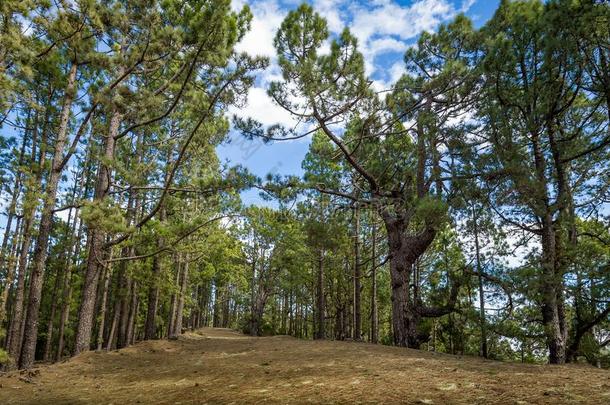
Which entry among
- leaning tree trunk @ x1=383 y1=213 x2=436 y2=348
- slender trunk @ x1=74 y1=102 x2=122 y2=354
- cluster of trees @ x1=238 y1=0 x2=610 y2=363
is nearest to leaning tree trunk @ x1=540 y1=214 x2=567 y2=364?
cluster of trees @ x1=238 y1=0 x2=610 y2=363

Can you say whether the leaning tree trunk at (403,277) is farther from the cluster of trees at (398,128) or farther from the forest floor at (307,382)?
the forest floor at (307,382)

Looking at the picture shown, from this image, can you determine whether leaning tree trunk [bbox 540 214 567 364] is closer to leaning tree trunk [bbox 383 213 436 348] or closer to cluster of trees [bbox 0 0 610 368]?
cluster of trees [bbox 0 0 610 368]

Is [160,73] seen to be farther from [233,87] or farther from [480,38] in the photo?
[480,38]

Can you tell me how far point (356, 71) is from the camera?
8.47 meters

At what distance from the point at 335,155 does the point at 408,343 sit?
5692mm

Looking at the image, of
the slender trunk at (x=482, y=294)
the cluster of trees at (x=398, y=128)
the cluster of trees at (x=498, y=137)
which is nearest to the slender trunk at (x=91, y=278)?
the cluster of trees at (x=398, y=128)

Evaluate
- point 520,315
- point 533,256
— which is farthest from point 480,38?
point 520,315

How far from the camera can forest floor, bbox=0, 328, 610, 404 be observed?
3436 mm

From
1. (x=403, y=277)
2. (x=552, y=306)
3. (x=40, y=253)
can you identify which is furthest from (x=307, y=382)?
(x=403, y=277)

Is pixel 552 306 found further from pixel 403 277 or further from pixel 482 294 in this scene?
pixel 403 277

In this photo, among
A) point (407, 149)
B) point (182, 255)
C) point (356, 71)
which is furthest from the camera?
point (182, 255)

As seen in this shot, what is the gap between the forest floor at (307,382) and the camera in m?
3.44

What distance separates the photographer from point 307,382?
439cm

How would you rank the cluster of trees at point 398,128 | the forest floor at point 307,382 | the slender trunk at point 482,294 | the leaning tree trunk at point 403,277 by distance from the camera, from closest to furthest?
1. the forest floor at point 307,382
2. the cluster of trees at point 398,128
3. the slender trunk at point 482,294
4. the leaning tree trunk at point 403,277
